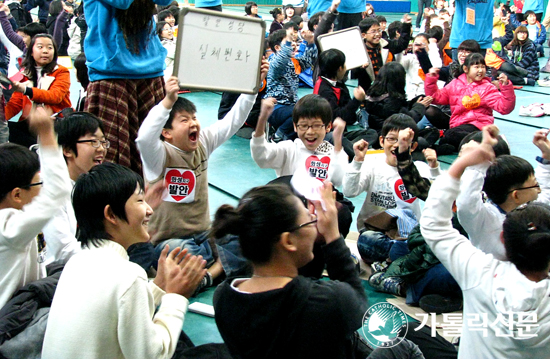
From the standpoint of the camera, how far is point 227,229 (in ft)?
5.00

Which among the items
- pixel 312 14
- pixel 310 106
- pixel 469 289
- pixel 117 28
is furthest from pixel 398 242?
pixel 312 14

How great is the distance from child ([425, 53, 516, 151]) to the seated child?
196 cm

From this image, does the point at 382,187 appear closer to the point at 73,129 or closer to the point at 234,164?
the point at 73,129

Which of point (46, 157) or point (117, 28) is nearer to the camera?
point (46, 157)

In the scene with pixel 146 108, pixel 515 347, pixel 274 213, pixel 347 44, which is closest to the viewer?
pixel 274 213

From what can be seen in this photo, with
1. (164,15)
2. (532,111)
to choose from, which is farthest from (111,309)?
(164,15)

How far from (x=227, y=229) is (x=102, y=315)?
399 mm

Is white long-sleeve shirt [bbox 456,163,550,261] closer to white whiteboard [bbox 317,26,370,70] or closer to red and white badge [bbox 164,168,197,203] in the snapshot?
red and white badge [bbox 164,168,197,203]

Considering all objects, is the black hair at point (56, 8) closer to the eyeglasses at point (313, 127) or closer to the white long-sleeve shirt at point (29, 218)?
the eyeglasses at point (313, 127)

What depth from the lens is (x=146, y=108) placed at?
323 cm

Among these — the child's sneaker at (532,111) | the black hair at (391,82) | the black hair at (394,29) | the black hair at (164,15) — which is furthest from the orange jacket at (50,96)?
the child's sneaker at (532,111)

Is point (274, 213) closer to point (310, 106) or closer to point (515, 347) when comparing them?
point (515, 347)

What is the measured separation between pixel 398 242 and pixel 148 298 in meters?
1.73

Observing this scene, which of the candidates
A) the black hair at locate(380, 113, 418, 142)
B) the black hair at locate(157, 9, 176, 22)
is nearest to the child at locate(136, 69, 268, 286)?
the black hair at locate(380, 113, 418, 142)
